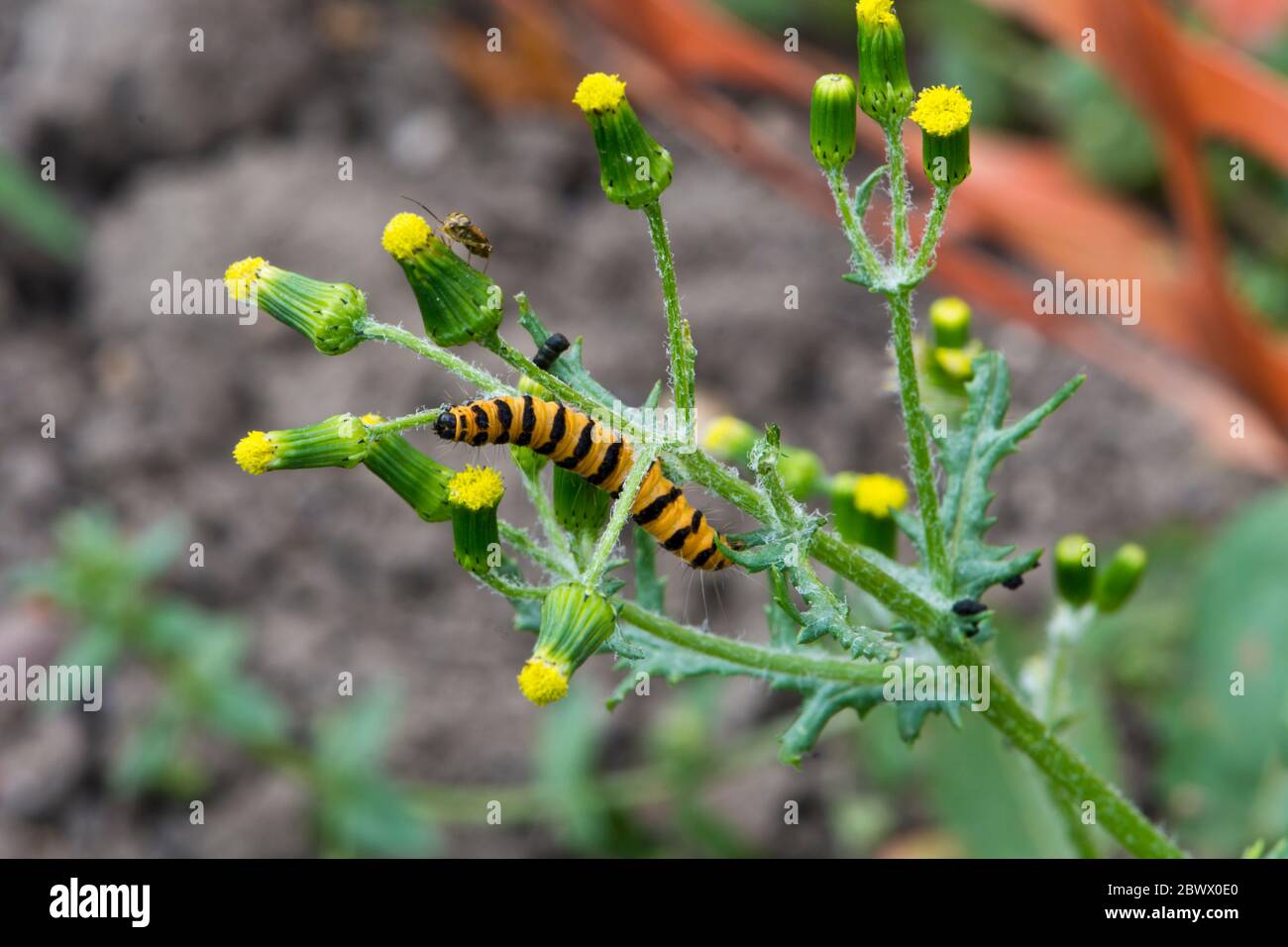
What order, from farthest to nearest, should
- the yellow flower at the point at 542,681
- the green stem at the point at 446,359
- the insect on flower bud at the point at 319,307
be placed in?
→ the insect on flower bud at the point at 319,307, the green stem at the point at 446,359, the yellow flower at the point at 542,681

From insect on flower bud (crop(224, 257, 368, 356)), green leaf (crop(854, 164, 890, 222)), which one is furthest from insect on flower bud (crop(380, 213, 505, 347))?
green leaf (crop(854, 164, 890, 222))

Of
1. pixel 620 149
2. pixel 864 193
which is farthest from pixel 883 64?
pixel 620 149

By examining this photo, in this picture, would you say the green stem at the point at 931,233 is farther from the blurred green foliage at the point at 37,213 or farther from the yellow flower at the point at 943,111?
the blurred green foliage at the point at 37,213

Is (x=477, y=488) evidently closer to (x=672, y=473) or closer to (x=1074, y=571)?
(x=672, y=473)

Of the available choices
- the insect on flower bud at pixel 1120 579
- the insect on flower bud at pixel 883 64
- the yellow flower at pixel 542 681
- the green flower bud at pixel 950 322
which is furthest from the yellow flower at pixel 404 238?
the insect on flower bud at pixel 1120 579

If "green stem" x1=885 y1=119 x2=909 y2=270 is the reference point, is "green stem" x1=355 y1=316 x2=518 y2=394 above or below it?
below

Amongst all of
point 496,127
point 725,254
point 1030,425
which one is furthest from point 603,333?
point 1030,425

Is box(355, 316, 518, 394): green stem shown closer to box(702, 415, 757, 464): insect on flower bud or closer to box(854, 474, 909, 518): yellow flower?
box(854, 474, 909, 518): yellow flower
